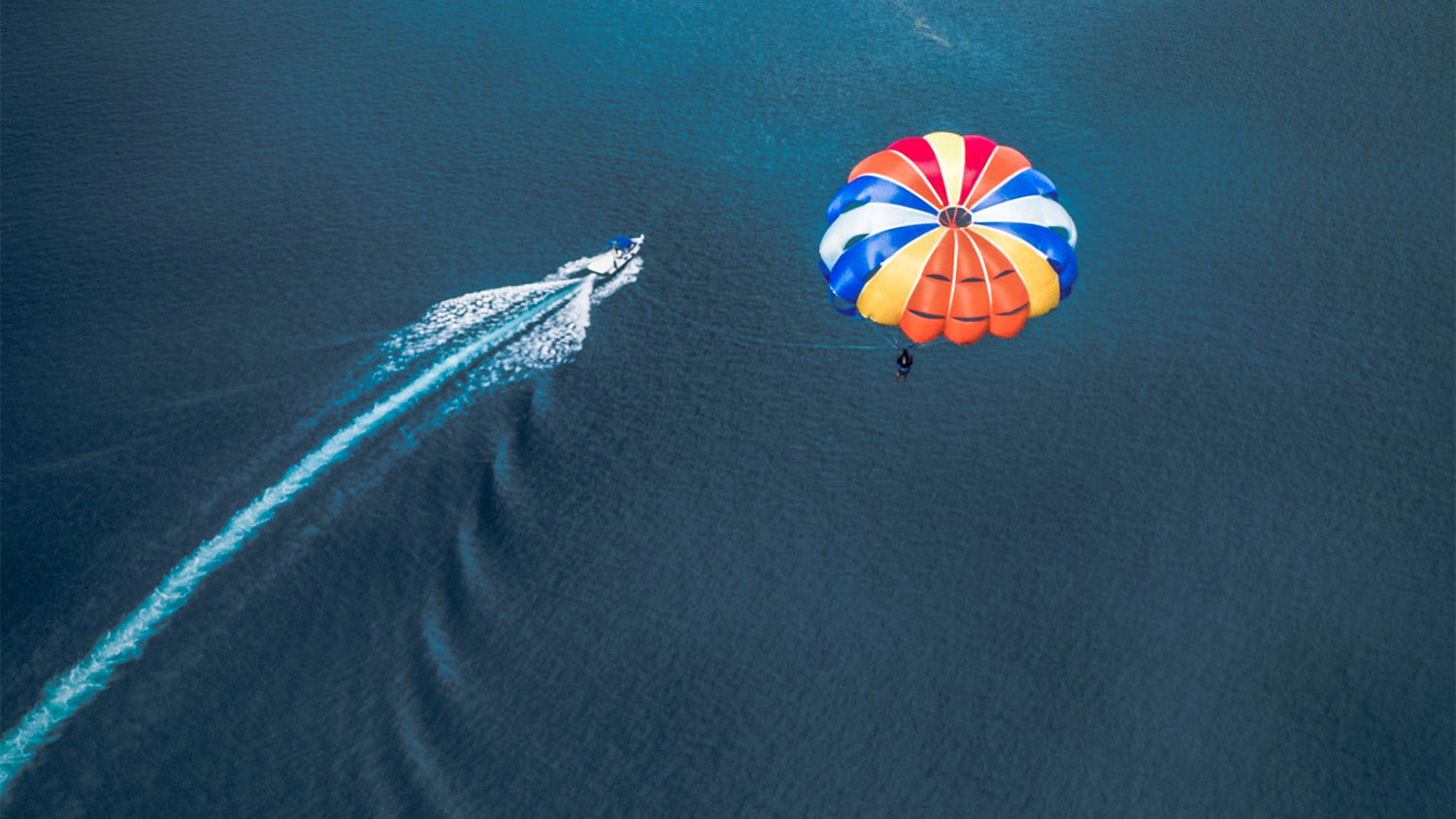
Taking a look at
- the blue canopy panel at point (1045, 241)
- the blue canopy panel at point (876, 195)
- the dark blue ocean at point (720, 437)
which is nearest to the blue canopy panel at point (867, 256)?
the blue canopy panel at point (876, 195)

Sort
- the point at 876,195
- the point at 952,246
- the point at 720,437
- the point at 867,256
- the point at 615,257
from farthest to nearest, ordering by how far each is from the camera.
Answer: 1. the point at 615,257
2. the point at 720,437
3. the point at 876,195
4. the point at 867,256
5. the point at 952,246

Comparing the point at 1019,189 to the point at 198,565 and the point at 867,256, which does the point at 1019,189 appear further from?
the point at 198,565

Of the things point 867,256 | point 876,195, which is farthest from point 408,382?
point 876,195

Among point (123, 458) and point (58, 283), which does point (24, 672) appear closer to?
point (123, 458)

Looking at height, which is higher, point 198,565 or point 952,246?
point 952,246

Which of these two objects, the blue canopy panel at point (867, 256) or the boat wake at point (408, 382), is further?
the blue canopy panel at point (867, 256)

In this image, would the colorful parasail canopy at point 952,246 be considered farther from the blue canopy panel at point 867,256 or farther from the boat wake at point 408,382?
the boat wake at point 408,382

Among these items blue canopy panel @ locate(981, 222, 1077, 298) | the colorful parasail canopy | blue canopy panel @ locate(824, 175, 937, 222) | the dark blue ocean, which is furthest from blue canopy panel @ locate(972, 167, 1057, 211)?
the dark blue ocean

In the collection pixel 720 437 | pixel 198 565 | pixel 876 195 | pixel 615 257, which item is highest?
pixel 876 195
